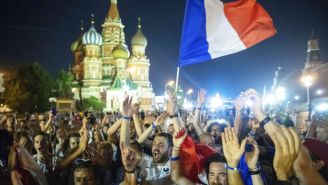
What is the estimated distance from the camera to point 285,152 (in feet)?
10.3

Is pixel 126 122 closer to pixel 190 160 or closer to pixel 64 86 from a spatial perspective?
pixel 190 160

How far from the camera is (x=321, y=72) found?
48.5m

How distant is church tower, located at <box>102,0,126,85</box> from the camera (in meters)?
75.1

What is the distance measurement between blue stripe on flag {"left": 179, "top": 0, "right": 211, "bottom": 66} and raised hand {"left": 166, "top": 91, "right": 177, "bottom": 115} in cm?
93

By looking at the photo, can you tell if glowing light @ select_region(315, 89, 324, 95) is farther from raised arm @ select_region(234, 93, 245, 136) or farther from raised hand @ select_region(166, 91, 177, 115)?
raised hand @ select_region(166, 91, 177, 115)

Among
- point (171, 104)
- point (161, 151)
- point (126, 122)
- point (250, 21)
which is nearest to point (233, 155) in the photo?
point (161, 151)

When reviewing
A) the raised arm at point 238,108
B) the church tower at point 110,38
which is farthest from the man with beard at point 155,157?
the church tower at point 110,38

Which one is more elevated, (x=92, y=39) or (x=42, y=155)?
(x=92, y=39)

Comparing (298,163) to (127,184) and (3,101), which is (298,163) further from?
(3,101)

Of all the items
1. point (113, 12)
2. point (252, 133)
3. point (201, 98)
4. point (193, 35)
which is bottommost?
point (252, 133)

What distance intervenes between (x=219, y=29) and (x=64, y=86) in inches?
2606

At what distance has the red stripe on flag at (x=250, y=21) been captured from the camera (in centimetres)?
565

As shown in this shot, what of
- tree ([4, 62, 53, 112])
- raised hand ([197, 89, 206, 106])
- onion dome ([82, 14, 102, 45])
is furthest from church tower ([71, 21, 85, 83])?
raised hand ([197, 89, 206, 106])

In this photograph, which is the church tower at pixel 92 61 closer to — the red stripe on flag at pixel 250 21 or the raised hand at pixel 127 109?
the red stripe on flag at pixel 250 21
